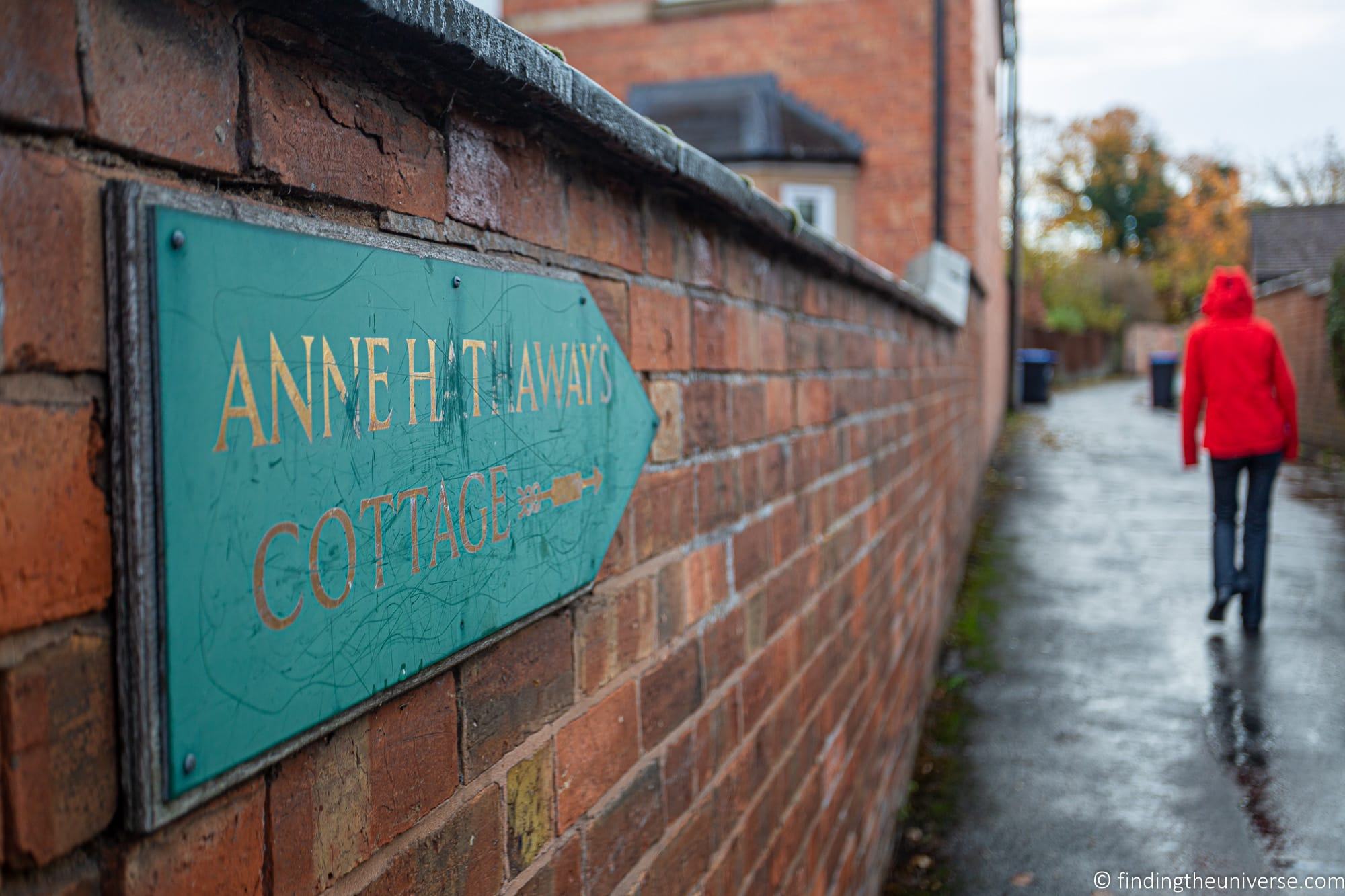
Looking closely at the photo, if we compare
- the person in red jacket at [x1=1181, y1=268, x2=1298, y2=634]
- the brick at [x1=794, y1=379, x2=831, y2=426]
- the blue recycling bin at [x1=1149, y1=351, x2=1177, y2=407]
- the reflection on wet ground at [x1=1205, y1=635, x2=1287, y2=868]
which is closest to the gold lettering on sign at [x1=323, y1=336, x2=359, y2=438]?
the brick at [x1=794, y1=379, x2=831, y2=426]

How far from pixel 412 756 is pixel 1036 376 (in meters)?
23.0

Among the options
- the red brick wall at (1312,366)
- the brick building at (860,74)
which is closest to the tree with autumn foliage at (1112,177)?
the red brick wall at (1312,366)

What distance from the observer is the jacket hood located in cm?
577

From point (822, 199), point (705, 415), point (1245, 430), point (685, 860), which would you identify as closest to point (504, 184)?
point (705, 415)

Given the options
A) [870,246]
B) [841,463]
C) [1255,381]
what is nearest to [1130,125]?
[870,246]

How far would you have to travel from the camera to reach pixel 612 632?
133 cm

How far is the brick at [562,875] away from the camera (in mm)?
1121

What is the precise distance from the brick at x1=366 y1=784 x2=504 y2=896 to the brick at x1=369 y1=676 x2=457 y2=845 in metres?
0.03

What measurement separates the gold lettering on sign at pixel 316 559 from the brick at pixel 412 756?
0.14 meters

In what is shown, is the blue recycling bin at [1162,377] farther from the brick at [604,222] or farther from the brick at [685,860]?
the brick at [604,222]

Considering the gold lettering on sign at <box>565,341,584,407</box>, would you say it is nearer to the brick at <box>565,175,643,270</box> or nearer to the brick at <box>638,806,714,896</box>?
the brick at <box>565,175,643,270</box>

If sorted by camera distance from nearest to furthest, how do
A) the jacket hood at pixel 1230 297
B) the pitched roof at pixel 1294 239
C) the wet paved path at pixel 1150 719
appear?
the wet paved path at pixel 1150 719, the jacket hood at pixel 1230 297, the pitched roof at pixel 1294 239

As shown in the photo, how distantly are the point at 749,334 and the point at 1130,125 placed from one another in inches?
1869

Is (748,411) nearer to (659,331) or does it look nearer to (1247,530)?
(659,331)
